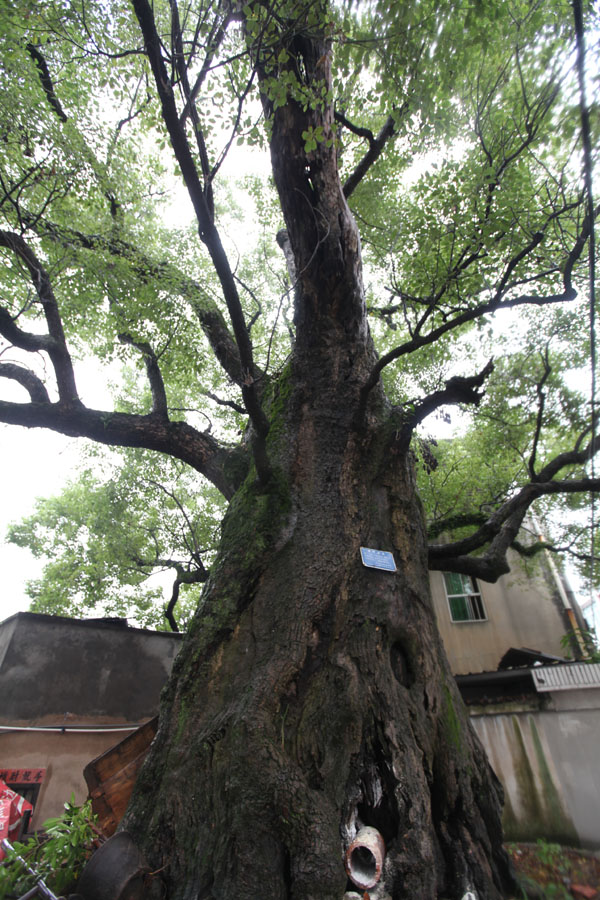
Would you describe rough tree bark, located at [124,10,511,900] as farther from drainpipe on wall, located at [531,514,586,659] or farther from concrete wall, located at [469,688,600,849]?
drainpipe on wall, located at [531,514,586,659]

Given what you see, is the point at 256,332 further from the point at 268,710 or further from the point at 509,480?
the point at 268,710

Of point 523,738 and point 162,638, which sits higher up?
point 162,638

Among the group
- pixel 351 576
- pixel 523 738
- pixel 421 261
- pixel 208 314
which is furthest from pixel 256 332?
pixel 523 738

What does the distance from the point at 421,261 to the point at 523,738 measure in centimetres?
677

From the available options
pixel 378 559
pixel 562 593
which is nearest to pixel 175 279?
pixel 378 559

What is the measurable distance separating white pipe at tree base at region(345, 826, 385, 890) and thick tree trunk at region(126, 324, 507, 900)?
0.05 m

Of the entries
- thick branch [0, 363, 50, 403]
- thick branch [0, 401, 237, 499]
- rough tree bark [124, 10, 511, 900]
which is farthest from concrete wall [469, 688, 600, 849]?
thick branch [0, 363, 50, 403]

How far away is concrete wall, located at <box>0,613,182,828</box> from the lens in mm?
6535

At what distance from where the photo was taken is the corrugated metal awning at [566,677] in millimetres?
6250

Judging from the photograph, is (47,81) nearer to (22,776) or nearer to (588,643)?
(22,776)

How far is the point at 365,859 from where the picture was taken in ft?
7.30

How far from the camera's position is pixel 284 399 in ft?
13.3

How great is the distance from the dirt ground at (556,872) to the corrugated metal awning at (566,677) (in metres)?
1.81

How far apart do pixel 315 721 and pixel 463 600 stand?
936 cm
